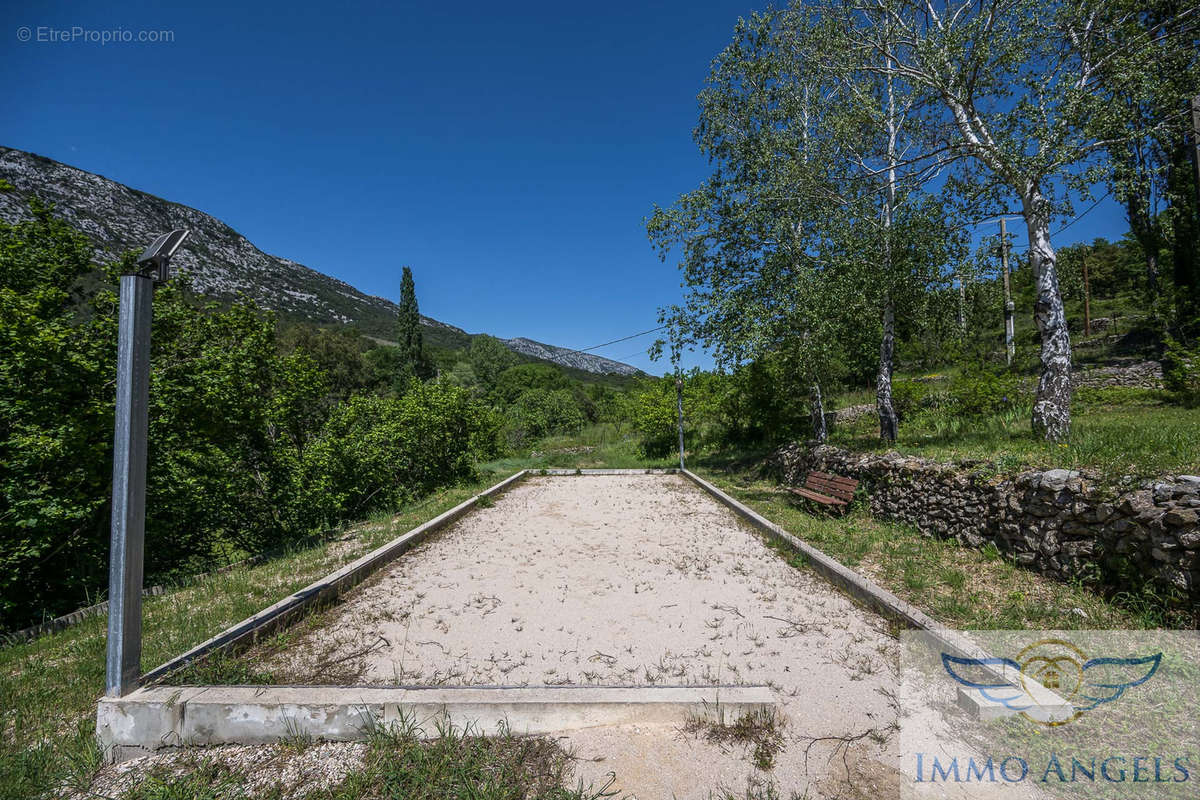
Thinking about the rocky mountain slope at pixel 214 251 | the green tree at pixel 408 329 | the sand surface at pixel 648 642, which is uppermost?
the rocky mountain slope at pixel 214 251

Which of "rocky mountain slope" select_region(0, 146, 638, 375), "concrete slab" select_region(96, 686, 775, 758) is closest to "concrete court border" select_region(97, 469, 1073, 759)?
"concrete slab" select_region(96, 686, 775, 758)

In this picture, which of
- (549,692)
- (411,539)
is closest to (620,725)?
(549,692)

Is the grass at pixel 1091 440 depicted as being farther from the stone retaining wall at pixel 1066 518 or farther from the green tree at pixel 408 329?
the green tree at pixel 408 329

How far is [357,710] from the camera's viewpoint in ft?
8.29

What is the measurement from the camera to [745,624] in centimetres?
391

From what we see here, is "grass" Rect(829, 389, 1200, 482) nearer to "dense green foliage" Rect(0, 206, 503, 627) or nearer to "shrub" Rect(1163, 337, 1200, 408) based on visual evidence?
"shrub" Rect(1163, 337, 1200, 408)

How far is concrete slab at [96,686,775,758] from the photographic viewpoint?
246cm

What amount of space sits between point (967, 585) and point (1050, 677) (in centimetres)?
157

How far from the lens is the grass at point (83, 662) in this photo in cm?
230

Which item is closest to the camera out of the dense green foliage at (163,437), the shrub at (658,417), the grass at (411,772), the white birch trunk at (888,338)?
the grass at (411,772)

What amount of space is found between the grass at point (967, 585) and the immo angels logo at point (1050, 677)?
1.27 ft

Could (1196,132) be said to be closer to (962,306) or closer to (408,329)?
(962,306)

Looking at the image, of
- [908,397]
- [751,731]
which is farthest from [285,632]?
[908,397]

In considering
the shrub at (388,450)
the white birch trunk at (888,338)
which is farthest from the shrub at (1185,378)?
the shrub at (388,450)
